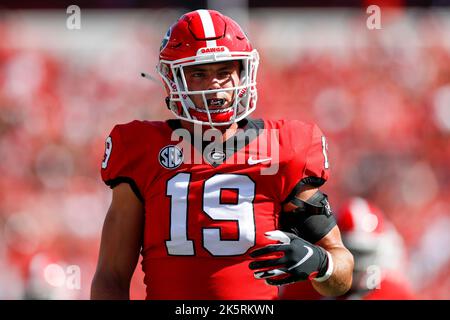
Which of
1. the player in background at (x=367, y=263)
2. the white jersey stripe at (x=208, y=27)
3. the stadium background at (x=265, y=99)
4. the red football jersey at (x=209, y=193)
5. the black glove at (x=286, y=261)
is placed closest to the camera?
the black glove at (x=286, y=261)

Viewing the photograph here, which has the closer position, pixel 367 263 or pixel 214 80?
pixel 214 80

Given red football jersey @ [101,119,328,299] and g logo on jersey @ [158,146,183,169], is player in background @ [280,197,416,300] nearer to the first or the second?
red football jersey @ [101,119,328,299]

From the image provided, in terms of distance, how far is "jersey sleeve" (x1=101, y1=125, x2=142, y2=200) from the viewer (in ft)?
A: 7.11

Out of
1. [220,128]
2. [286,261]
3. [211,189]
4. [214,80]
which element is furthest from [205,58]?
[286,261]

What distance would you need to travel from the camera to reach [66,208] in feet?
18.8

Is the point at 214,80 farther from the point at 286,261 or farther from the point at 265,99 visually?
the point at 265,99

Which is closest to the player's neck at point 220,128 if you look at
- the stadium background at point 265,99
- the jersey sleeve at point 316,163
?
the jersey sleeve at point 316,163

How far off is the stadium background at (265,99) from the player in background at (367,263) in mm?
2236

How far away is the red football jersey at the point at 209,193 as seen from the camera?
82.4 inches

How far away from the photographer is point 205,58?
219cm

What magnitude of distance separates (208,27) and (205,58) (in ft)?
0.39

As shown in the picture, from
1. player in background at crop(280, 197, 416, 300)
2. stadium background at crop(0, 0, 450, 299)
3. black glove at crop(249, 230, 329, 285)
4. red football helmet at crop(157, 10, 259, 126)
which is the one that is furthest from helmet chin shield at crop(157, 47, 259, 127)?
stadium background at crop(0, 0, 450, 299)

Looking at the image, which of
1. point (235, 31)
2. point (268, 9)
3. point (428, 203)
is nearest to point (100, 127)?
point (268, 9)

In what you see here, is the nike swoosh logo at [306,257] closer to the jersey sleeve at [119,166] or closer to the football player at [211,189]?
the football player at [211,189]
